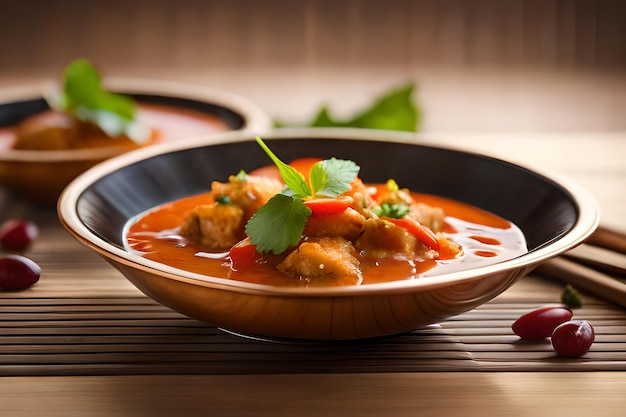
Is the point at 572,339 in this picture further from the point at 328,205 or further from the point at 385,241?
the point at 328,205

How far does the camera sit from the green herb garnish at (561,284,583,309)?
210 cm

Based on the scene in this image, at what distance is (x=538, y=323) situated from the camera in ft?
6.18

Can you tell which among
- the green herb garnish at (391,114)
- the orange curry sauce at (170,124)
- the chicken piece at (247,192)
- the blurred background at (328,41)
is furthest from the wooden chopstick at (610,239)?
the blurred background at (328,41)

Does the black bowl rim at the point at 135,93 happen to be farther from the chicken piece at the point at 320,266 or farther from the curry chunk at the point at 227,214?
the chicken piece at the point at 320,266

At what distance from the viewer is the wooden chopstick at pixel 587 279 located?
209 centimetres

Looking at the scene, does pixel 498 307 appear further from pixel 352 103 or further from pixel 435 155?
pixel 352 103

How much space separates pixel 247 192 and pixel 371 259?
384 millimetres

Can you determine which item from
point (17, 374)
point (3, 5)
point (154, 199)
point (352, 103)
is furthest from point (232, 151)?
point (3, 5)

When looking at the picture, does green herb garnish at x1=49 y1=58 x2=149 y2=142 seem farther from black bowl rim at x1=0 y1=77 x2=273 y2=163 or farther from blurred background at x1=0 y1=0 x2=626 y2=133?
blurred background at x1=0 y1=0 x2=626 y2=133

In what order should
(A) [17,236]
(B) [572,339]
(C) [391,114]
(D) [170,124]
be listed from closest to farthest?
1. (B) [572,339]
2. (A) [17,236]
3. (D) [170,124]
4. (C) [391,114]

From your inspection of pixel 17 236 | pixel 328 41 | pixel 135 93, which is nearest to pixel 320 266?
pixel 17 236

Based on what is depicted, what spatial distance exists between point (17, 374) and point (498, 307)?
1071mm

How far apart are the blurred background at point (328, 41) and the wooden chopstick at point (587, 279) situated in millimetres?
4655

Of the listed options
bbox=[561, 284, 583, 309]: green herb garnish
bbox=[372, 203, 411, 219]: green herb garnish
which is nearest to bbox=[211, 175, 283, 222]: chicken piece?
bbox=[372, 203, 411, 219]: green herb garnish
